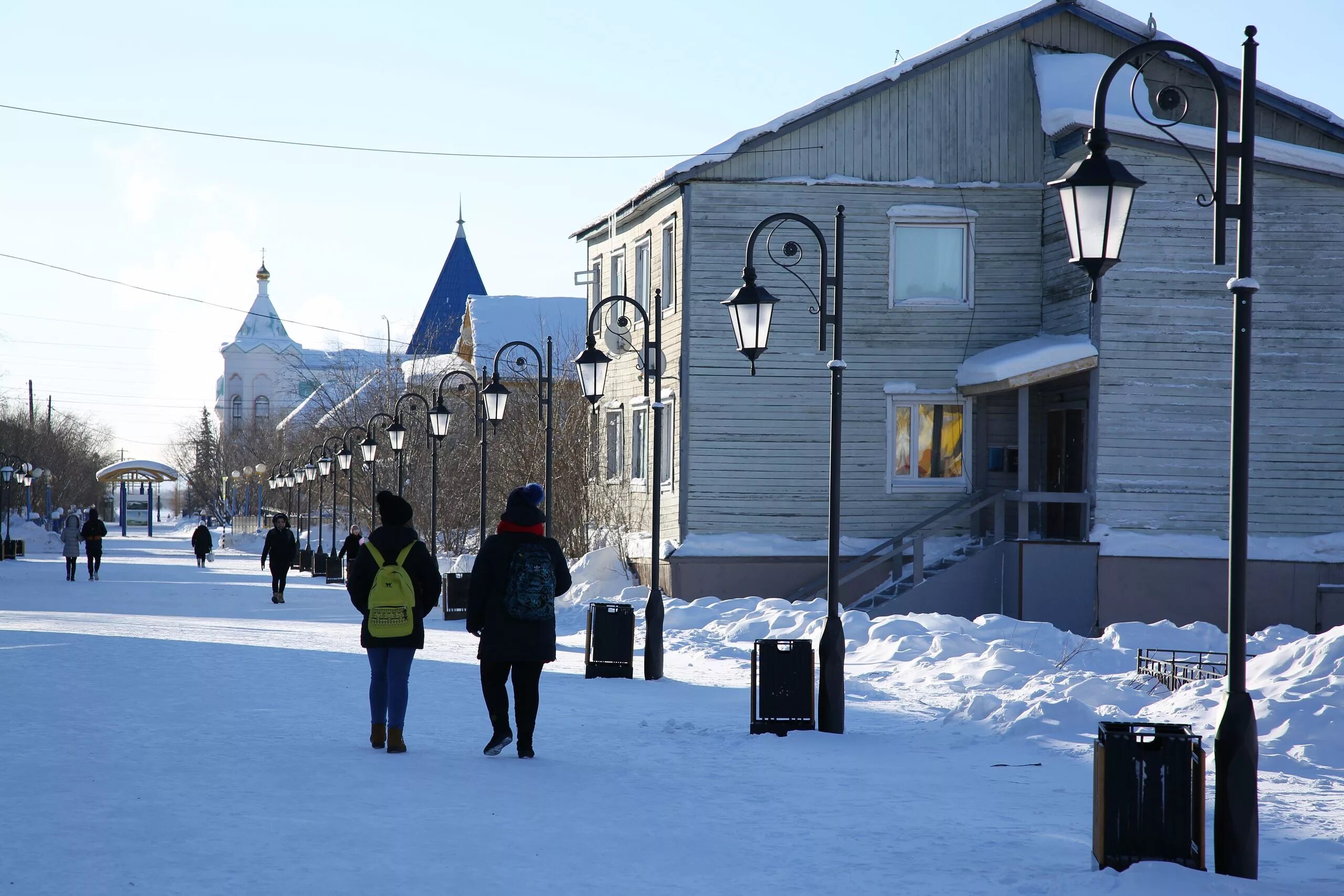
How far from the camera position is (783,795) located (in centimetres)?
838

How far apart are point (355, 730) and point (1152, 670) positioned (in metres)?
8.07

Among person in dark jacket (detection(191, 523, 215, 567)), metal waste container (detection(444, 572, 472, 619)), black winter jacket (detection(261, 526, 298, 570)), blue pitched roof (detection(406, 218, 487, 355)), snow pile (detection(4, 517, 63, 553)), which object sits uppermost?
blue pitched roof (detection(406, 218, 487, 355))

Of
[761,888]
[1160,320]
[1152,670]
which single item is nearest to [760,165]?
[1160,320]

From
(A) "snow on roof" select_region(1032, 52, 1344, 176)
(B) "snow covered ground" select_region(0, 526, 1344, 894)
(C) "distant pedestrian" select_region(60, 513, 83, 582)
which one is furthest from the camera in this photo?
(C) "distant pedestrian" select_region(60, 513, 83, 582)

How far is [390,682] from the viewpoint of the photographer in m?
9.61

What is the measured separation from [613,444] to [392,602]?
21.9 meters

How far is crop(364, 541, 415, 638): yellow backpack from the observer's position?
9672 millimetres

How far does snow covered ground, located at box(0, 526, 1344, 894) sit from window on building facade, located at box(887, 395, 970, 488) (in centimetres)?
860

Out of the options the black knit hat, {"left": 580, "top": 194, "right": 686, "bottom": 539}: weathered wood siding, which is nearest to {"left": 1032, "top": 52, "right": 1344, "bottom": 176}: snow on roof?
{"left": 580, "top": 194, "right": 686, "bottom": 539}: weathered wood siding

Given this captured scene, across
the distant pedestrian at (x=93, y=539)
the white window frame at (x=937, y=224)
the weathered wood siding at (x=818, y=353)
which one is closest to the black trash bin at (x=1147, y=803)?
the weathered wood siding at (x=818, y=353)

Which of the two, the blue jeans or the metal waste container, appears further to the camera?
the metal waste container

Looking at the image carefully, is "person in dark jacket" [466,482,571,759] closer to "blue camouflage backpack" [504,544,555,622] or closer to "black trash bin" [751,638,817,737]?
"blue camouflage backpack" [504,544,555,622]

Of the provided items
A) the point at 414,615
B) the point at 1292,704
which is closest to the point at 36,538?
the point at 414,615

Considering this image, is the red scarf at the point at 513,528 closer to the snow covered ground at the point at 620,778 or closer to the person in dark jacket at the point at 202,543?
the snow covered ground at the point at 620,778
